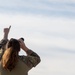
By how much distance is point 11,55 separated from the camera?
7148mm

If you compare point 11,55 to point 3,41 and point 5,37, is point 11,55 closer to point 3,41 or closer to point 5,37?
point 3,41

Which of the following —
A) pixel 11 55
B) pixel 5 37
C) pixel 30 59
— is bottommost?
pixel 30 59

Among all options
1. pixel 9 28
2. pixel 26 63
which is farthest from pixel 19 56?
pixel 9 28

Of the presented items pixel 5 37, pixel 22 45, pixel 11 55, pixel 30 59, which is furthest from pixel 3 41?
pixel 30 59

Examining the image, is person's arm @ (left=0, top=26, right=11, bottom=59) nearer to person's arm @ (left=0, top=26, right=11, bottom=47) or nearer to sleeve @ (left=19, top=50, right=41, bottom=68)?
person's arm @ (left=0, top=26, right=11, bottom=47)

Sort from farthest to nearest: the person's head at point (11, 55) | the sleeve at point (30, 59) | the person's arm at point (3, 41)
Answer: the sleeve at point (30, 59), the person's arm at point (3, 41), the person's head at point (11, 55)

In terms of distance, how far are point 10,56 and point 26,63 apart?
0.72 metres

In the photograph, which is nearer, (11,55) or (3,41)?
(11,55)

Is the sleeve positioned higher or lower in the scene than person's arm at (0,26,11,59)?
lower

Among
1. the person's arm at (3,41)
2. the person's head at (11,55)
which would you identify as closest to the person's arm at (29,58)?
the person's head at (11,55)

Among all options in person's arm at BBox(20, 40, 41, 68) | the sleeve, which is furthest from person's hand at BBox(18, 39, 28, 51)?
the sleeve

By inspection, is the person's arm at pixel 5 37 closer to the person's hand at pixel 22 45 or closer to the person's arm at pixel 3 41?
the person's arm at pixel 3 41

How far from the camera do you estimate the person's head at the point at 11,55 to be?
7156mm

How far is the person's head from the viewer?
7.16m
